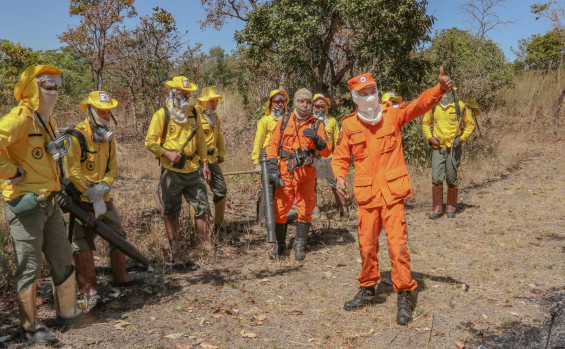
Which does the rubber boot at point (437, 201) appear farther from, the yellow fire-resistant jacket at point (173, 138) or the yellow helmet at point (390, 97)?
the yellow fire-resistant jacket at point (173, 138)

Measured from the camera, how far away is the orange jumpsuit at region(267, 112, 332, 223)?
19.2ft

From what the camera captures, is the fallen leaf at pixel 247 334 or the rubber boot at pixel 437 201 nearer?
the fallen leaf at pixel 247 334

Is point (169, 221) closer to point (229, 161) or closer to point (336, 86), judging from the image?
point (229, 161)

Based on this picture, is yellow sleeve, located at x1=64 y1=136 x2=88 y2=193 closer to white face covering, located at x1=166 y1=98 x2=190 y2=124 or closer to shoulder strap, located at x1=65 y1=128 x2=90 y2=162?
shoulder strap, located at x1=65 y1=128 x2=90 y2=162

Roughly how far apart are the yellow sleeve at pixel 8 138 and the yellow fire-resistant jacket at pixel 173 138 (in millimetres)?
1952

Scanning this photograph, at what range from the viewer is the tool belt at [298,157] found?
18.8ft

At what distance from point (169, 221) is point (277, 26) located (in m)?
5.98

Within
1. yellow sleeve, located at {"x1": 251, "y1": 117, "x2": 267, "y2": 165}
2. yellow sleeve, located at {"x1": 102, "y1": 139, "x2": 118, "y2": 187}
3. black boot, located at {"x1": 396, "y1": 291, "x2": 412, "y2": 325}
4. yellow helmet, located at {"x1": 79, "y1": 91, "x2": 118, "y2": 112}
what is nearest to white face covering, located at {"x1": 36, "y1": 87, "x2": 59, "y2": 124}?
yellow helmet, located at {"x1": 79, "y1": 91, "x2": 118, "y2": 112}

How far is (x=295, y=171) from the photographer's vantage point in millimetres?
5852

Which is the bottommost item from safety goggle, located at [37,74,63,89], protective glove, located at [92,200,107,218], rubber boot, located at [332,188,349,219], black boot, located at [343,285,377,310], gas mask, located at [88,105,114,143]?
black boot, located at [343,285,377,310]

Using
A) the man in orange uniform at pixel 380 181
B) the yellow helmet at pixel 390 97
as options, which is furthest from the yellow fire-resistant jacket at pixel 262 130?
the man in orange uniform at pixel 380 181

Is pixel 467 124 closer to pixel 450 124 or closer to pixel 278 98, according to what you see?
pixel 450 124

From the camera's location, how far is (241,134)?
550 inches

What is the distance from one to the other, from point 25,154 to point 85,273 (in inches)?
58.2
